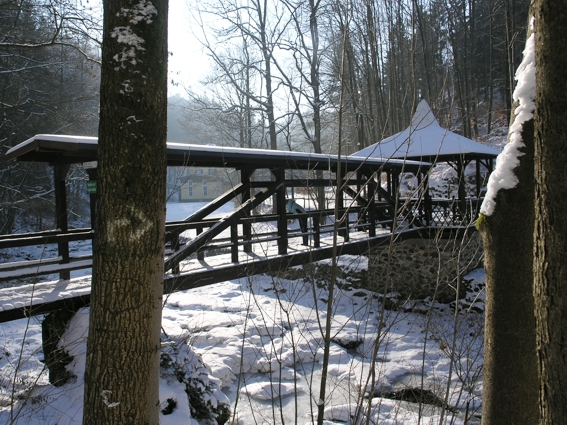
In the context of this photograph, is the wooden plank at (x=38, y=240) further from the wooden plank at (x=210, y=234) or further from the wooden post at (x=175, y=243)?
the wooden plank at (x=210, y=234)

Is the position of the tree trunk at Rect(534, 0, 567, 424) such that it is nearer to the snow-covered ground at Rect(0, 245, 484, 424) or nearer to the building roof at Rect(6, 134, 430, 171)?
the snow-covered ground at Rect(0, 245, 484, 424)

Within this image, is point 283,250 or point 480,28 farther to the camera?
point 480,28

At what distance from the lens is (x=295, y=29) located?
19.8 meters

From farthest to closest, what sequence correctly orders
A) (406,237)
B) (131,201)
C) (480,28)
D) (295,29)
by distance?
(480,28) < (295,29) < (406,237) < (131,201)

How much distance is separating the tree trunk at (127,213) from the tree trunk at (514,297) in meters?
2.20

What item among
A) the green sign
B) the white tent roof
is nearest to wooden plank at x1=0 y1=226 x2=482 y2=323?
the green sign

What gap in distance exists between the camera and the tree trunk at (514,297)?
8.77 feet

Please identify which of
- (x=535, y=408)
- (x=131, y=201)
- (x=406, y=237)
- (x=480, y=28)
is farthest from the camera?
(x=480, y=28)

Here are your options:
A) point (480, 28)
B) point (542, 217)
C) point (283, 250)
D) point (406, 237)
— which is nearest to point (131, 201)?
point (542, 217)

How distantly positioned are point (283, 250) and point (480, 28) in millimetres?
25557

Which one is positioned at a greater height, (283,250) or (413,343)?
(283,250)

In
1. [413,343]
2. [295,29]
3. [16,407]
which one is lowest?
[413,343]

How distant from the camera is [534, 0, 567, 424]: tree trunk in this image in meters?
1.85

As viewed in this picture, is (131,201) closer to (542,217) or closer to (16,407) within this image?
(542,217)
